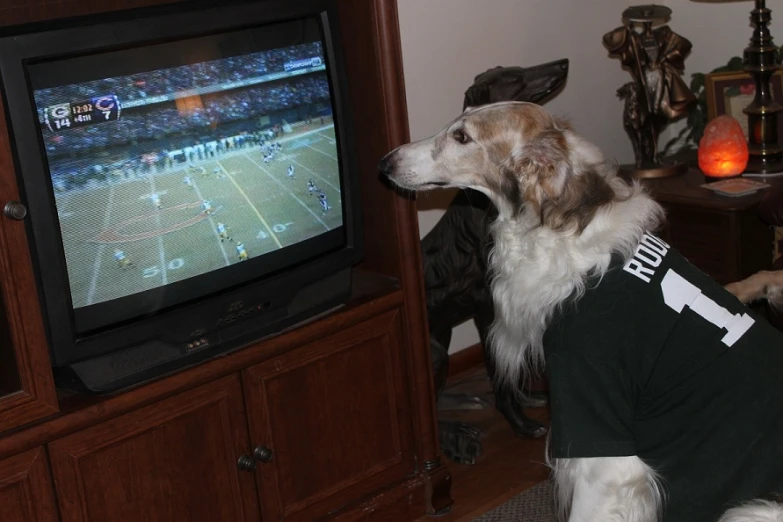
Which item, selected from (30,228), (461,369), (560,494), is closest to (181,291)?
(30,228)

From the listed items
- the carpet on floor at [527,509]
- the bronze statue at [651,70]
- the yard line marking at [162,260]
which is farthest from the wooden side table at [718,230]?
the yard line marking at [162,260]

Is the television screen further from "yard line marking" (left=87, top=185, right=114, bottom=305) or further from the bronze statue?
the bronze statue

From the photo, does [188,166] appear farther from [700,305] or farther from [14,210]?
[700,305]

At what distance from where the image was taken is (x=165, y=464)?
2.15 meters

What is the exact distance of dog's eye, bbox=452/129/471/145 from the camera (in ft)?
7.34

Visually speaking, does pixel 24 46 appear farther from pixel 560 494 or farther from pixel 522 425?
pixel 522 425

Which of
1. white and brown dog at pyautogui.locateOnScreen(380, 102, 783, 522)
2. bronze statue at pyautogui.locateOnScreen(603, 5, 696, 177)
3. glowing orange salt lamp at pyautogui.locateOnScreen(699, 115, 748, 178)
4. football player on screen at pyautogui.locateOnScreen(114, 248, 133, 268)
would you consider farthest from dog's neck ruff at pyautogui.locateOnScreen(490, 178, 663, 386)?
bronze statue at pyautogui.locateOnScreen(603, 5, 696, 177)

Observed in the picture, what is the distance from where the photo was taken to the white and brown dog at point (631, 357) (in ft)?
6.35

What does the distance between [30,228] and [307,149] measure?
0.69m

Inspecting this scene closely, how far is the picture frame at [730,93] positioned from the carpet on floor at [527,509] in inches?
65.3

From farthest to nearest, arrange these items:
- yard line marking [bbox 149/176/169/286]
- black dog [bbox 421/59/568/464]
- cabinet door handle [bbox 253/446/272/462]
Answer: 1. black dog [bbox 421/59/568/464]
2. cabinet door handle [bbox 253/446/272/462]
3. yard line marking [bbox 149/176/169/286]

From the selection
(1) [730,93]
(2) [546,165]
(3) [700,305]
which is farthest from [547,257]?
(1) [730,93]

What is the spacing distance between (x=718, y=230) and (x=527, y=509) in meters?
1.15

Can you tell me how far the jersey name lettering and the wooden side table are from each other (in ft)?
3.70
